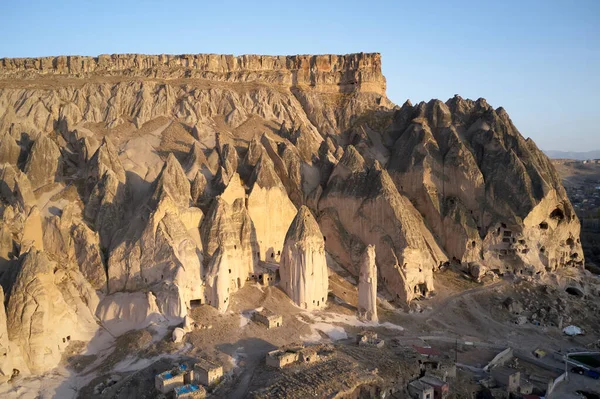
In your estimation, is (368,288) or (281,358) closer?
(281,358)

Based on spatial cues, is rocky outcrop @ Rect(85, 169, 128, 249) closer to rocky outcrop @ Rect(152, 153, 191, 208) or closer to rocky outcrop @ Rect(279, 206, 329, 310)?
rocky outcrop @ Rect(152, 153, 191, 208)

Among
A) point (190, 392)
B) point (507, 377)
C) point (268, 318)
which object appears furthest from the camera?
point (268, 318)

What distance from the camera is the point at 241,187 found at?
39969mm

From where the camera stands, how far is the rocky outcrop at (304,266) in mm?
34812

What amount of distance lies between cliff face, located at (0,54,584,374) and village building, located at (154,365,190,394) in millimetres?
5809

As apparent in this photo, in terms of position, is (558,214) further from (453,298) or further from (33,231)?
(33,231)

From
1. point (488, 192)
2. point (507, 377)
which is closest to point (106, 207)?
point (507, 377)

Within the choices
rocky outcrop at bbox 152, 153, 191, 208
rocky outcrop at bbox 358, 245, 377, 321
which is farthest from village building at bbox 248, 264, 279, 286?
rocky outcrop at bbox 152, 153, 191, 208

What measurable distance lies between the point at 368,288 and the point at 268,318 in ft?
23.2

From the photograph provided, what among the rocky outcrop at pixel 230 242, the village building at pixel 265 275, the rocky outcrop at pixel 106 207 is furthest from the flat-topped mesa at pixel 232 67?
the village building at pixel 265 275

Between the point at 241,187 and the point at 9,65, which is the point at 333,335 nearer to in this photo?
the point at 241,187

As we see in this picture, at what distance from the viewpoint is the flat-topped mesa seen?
2061 inches

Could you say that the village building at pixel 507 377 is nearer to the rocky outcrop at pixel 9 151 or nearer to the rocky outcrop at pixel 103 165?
the rocky outcrop at pixel 103 165

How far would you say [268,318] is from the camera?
31.5 meters
